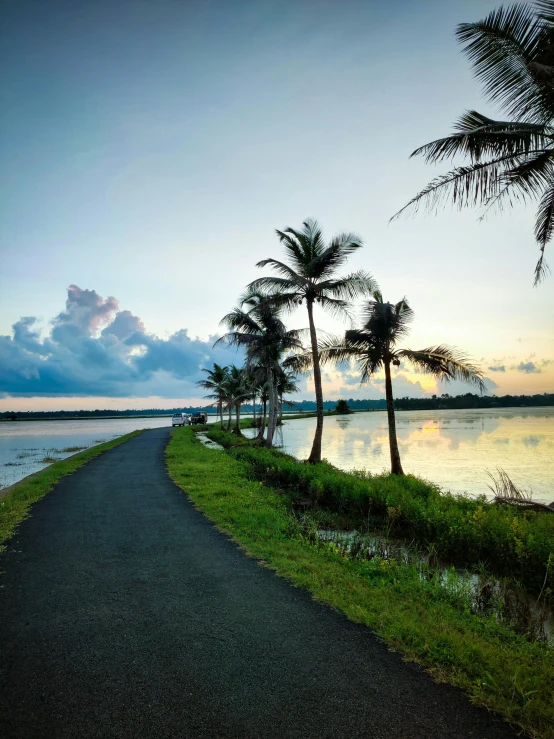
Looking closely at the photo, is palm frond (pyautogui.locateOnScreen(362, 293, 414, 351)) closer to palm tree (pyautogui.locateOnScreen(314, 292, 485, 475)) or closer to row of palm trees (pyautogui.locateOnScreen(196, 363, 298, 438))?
palm tree (pyautogui.locateOnScreen(314, 292, 485, 475))

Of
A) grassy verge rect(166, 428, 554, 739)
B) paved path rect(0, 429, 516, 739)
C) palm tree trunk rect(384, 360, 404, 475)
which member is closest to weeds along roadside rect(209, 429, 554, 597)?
grassy verge rect(166, 428, 554, 739)

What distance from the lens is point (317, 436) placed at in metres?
19.6

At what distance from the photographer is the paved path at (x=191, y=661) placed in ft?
10.1

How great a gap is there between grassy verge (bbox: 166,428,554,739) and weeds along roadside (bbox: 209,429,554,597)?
1.81m

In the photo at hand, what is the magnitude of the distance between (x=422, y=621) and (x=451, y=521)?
4.37m

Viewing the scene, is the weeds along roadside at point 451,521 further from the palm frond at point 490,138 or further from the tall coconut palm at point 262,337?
the tall coconut palm at point 262,337

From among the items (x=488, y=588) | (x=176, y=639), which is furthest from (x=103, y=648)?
(x=488, y=588)

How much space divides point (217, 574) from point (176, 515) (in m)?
4.11

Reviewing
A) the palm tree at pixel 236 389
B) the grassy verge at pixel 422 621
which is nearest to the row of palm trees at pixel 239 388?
the palm tree at pixel 236 389

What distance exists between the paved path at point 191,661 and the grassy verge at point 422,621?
0.21 m

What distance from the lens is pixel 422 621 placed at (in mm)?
4574

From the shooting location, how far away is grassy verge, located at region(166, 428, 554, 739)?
3.37 meters

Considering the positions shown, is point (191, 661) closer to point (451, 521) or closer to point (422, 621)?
point (422, 621)

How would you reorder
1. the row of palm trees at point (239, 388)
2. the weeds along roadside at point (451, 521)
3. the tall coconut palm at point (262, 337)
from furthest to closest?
the row of palm trees at point (239, 388) < the tall coconut palm at point (262, 337) < the weeds along roadside at point (451, 521)
